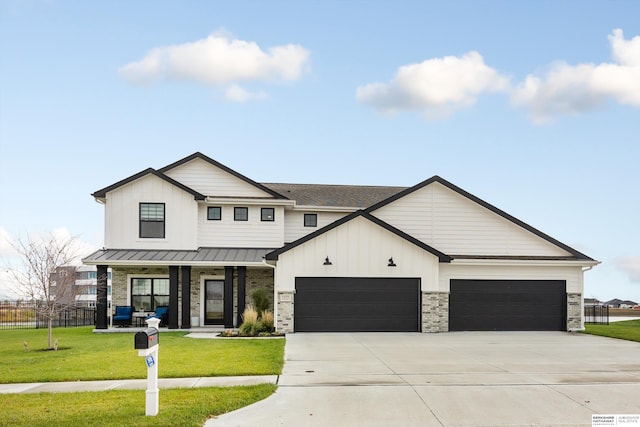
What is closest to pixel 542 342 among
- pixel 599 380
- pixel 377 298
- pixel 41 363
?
pixel 377 298

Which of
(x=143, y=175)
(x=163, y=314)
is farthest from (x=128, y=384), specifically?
(x=143, y=175)

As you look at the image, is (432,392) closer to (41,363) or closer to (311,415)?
(311,415)

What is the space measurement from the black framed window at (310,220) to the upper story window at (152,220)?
22.7ft

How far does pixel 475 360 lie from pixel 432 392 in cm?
447

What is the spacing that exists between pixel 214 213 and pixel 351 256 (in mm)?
8046

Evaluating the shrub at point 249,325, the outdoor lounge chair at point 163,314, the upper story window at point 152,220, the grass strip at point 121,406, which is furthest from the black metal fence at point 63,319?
the grass strip at point 121,406

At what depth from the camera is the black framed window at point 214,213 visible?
2694 centimetres

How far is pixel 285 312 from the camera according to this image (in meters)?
21.9

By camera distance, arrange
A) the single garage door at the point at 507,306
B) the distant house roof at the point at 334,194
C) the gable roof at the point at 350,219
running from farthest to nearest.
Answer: the distant house roof at the point at 334,194
the single garage door at the point at 507,306
the gable roof at the point at 350,219

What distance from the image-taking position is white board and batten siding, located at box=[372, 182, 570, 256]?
2480 cm

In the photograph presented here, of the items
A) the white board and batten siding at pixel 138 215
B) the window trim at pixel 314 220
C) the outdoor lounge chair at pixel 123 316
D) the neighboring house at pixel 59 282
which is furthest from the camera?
the window trim at pixel 314 220

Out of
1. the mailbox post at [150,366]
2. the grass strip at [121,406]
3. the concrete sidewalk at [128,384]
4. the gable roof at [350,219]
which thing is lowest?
the concrete sidewalk at [128,384]

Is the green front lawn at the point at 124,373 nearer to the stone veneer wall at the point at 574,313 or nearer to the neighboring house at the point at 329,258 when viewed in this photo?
the neighboring house at the point at 329,258

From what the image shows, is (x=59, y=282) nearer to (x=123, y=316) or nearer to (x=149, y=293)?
(x=123, y=316)
